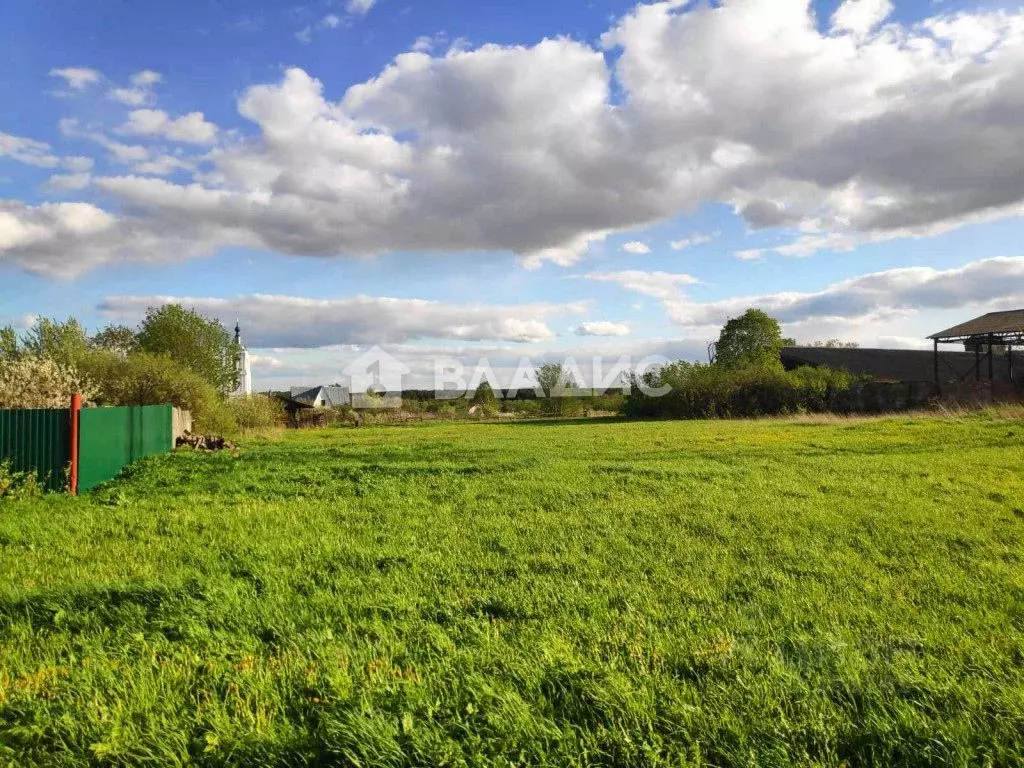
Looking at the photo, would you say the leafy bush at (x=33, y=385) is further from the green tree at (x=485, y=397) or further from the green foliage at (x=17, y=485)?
the green tree at (x=485, y=397)

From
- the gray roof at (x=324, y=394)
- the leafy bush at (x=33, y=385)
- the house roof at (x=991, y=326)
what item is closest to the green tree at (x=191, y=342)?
the leafy bush at (x=33, y=385)

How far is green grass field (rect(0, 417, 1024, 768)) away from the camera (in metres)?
2.57

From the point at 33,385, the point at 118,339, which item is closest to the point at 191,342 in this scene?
the point at 118,339

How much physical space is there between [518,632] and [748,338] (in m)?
55.3

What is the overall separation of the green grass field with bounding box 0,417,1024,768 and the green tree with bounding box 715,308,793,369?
47.4m

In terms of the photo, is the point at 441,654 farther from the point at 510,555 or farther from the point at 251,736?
the point at 510,555

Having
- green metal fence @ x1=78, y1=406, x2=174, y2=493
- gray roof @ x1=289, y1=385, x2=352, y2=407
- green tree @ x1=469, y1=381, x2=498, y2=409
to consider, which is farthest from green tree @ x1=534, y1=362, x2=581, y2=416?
green metal fence @ x1=78, y1=406, x2=174, y2=493

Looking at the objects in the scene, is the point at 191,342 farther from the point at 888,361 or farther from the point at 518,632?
the point at 888,361

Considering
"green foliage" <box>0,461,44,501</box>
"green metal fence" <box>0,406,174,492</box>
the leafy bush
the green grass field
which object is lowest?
the green grass field

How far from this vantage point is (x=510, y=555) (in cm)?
569

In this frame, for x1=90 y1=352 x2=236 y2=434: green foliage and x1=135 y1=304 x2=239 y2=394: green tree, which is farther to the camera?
x1=135 y1=304 x2=239 y2=394: green tree

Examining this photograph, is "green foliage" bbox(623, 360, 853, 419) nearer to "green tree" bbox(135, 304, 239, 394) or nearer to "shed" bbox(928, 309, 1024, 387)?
"shed" bbox(928, 309, 1024, 387)

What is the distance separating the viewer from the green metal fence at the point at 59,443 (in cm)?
998

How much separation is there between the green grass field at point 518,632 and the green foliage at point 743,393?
3193 centimetres
